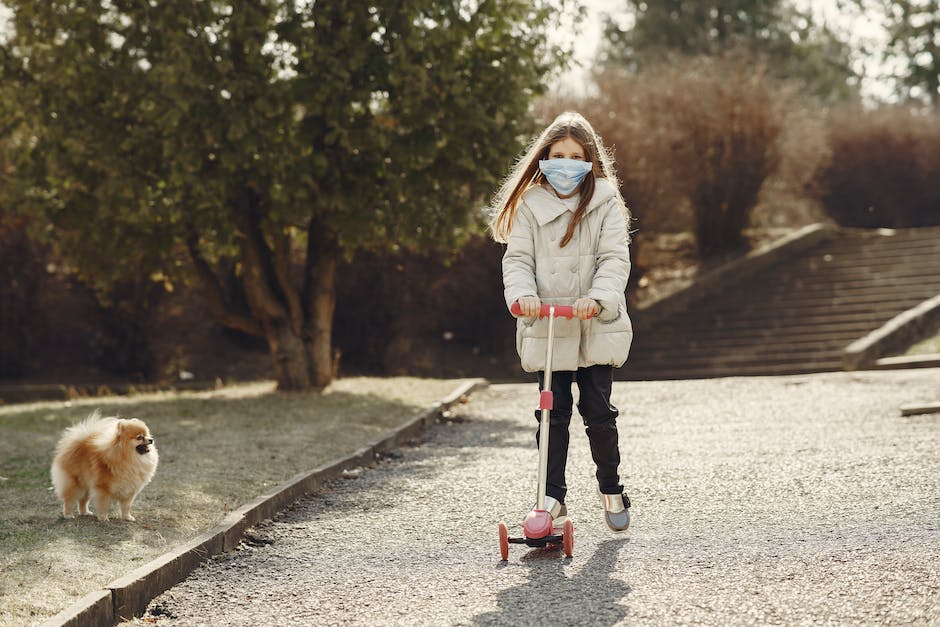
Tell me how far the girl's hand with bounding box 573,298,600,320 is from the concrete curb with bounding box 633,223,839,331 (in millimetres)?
16824

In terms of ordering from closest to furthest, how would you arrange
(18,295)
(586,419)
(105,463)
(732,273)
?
(586,419)
(105,463)
(18,295)
(732,273)

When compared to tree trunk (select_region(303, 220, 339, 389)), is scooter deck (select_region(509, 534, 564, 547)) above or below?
below

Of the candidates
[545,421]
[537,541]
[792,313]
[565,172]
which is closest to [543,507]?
[537,541]

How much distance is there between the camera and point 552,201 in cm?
583

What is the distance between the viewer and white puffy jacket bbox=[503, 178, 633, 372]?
18.9 ft

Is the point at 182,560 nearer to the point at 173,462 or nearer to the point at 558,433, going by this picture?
the point at 558,433

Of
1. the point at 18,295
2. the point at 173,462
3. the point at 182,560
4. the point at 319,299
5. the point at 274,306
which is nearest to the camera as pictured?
the point at 182,560

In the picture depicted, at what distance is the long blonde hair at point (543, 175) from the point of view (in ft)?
19.1

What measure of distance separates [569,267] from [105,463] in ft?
9.06

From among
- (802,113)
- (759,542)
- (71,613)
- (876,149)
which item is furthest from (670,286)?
(71,613)

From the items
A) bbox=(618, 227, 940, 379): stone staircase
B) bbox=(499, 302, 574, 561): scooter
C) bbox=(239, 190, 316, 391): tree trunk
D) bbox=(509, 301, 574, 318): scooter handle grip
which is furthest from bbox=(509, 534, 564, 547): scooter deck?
bbox=(618, 227, 940, 379): stone staircase

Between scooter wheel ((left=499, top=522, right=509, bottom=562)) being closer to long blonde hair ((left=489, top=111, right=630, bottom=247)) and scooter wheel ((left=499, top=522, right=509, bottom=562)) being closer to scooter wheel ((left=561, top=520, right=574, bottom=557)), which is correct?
scooter wheel ((left=561, top=520, right=574, bottom=557))

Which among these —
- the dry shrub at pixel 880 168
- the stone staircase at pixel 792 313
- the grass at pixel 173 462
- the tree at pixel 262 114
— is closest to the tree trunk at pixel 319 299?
the grass at pixel 173 462

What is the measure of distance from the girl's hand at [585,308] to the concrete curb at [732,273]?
1682 centimetres
